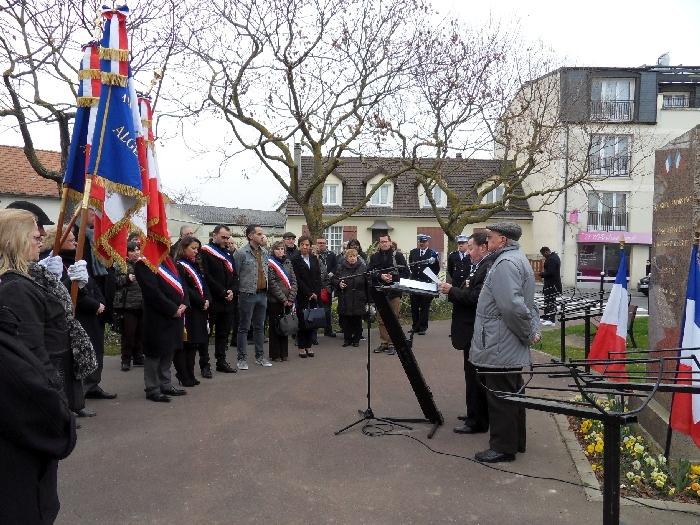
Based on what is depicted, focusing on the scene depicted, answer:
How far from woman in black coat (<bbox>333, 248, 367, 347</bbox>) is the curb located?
207 inches

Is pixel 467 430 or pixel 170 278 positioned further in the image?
pixel 170 278

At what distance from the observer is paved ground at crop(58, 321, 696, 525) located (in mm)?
3922

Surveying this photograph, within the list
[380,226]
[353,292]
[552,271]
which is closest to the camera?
[353,292]

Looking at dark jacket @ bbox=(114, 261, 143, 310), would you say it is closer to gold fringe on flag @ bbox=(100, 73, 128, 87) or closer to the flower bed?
gold fringe on flag @ bbox=(100, 73, 128, 87)

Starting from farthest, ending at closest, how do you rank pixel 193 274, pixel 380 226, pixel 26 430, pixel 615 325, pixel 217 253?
pixel 380 226
pixel 217 253
pixel 193 274
pixel 615 325
pixel 26 430

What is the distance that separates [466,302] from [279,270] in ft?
12.9

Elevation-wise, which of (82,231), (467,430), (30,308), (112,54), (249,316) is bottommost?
(467,430)

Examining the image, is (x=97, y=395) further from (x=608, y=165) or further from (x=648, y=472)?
(x=608, y=165)

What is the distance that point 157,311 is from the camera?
6637mm

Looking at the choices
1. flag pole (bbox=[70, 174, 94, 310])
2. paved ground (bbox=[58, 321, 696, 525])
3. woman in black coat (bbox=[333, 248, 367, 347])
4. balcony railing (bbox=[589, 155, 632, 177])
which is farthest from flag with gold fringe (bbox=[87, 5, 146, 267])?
balcony railing (bbox=[589, 155, 632, 177])

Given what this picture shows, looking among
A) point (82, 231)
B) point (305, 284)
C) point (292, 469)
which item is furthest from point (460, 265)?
point (82, 231)

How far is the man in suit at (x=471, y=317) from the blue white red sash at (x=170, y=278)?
10.6 feet

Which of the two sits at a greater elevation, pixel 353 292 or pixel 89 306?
pixel 89 306

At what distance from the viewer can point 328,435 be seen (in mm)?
5570
